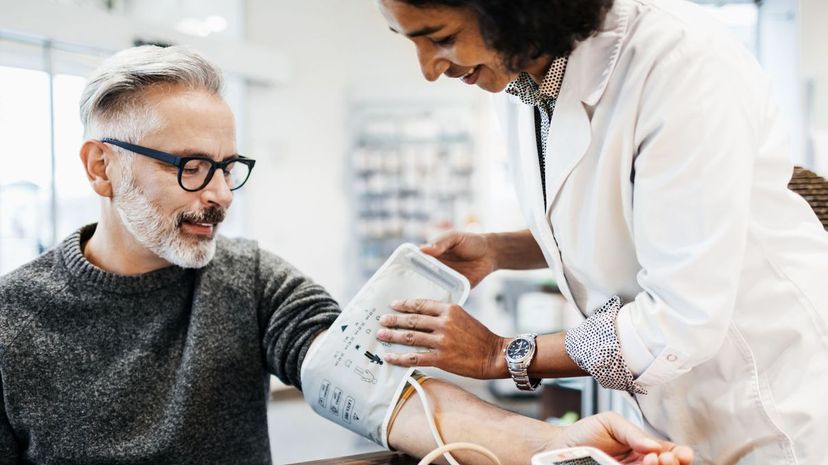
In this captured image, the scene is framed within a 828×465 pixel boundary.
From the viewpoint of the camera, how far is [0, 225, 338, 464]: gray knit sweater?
3.92 feet

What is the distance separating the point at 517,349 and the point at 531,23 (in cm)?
49

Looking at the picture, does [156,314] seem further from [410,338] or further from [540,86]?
[540,86]

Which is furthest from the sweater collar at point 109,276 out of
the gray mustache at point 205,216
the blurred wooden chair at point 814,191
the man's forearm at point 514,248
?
the blurred wooden chair at point 814,191

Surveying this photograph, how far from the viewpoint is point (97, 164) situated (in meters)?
1.35

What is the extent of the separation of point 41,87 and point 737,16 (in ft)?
15.0

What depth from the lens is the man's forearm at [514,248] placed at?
4.61 feet

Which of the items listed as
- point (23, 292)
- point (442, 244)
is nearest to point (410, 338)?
point (442, 244)

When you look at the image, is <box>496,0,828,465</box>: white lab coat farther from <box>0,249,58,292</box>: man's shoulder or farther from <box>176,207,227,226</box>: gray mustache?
<box>0,249,58,292</box>: man's shoulder

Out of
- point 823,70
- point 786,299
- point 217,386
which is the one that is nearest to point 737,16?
→ point 823,70

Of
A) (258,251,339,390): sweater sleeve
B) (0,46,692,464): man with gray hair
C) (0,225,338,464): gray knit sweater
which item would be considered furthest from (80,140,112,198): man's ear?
(258,251,339,390): sweater sleeve

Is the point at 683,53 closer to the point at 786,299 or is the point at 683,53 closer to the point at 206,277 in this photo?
the point at 786,299

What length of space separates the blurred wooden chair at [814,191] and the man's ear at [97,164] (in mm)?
1333

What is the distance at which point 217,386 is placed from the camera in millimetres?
1280

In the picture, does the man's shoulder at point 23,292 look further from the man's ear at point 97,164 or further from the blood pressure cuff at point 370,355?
the blood pressure cuff at point 370,355
